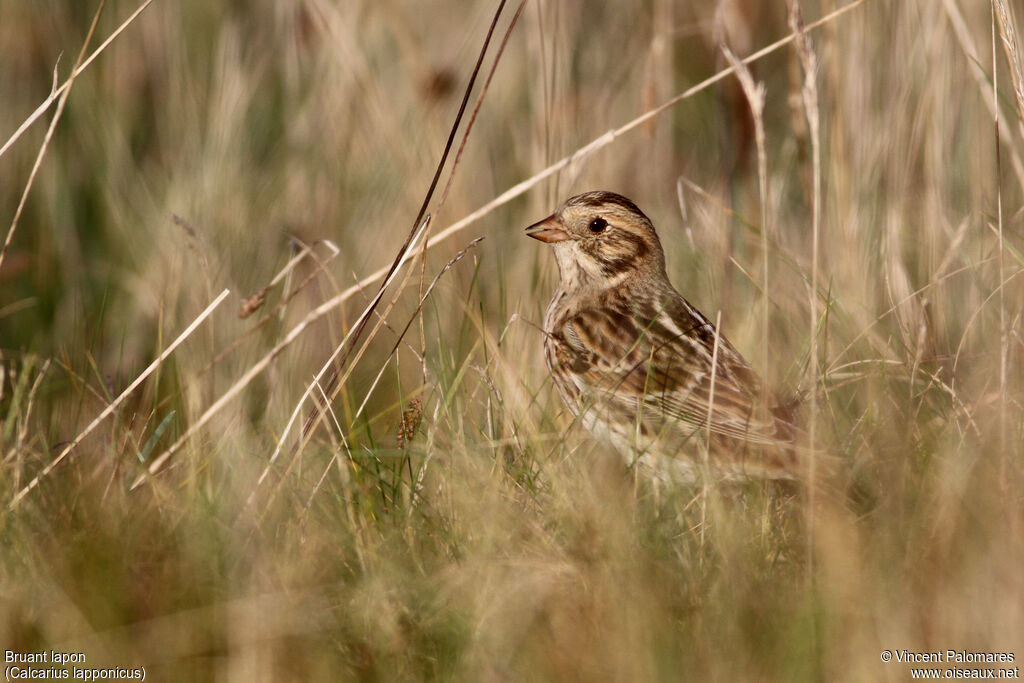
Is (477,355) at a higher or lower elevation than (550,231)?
lower

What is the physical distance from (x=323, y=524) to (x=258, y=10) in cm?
455

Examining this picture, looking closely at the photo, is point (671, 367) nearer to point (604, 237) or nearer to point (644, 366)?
point (644, 366)

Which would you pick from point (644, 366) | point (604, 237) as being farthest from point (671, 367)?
point (604, 237)

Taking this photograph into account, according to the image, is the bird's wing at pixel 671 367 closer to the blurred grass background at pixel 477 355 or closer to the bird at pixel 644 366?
the bird at pixel 644 366

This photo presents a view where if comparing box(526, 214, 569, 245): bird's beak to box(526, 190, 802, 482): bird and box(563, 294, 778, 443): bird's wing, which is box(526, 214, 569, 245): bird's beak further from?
box(563, 294, 778, 443): bird's wing

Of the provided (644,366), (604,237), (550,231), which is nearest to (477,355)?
(550,231)

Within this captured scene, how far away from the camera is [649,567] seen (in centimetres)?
273

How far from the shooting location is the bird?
11.8 ft

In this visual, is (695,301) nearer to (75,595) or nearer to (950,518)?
(950,518)

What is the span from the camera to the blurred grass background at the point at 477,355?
103 inches

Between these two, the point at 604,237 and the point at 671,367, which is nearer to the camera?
the point at 671,367

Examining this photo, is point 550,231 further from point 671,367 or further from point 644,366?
point 671,367

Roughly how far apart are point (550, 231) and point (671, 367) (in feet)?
2.93

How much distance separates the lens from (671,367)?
4.09 metres
